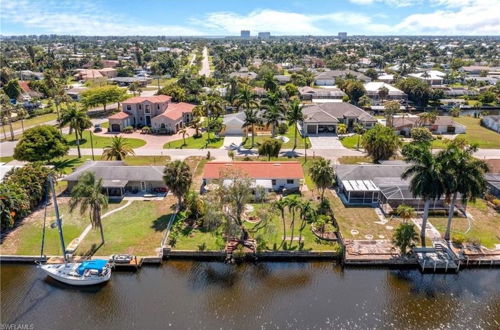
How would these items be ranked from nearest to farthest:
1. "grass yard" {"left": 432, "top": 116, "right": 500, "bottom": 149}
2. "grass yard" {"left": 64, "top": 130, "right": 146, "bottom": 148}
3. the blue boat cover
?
1. the blue boat cover
2. "grass yard" {"left": 432, "top": 116, "right": 500, "bottom": 149}
3. "grass yard" {"left": 64, "top": 130, "right": 146, "bottom": 148}

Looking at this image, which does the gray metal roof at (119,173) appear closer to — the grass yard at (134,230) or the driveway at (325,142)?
the grass yard at (134,230)

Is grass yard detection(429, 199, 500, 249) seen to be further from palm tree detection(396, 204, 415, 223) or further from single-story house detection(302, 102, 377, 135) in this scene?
single-story house detection(302, 102, 377, 135)

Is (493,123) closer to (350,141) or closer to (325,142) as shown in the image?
(350,141)

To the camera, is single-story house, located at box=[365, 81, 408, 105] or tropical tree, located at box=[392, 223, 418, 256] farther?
single-story house, located at box=[365, 81, 408, 105]

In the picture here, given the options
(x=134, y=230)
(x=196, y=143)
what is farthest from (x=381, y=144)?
(x=134, y=230)

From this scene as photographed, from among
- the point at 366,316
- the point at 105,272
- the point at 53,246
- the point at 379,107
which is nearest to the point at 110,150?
the point at 53,246

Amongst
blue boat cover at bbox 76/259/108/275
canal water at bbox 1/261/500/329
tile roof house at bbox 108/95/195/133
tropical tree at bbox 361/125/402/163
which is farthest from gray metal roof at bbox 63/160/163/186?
tropical tree at bbox 361/125/402/163
